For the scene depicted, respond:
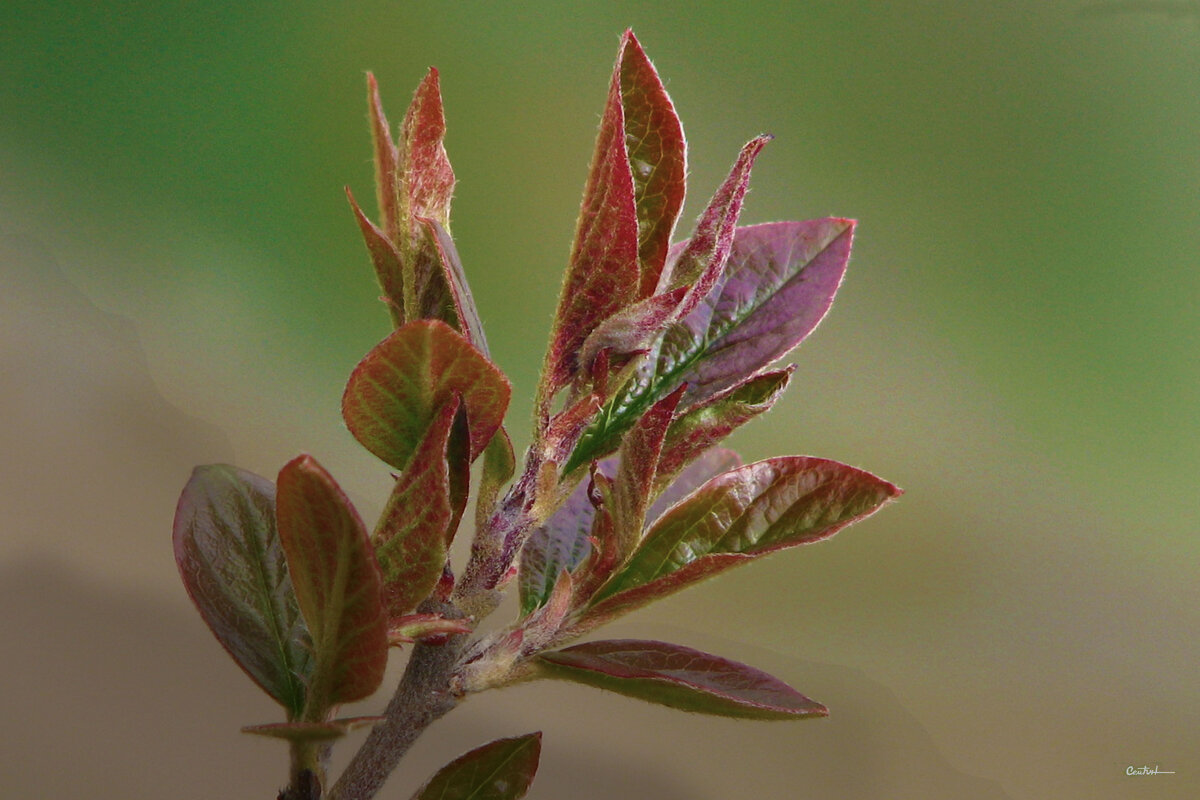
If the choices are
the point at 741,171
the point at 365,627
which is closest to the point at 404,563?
the point at 365,627

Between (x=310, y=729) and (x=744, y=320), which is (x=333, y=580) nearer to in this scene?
(x=310, y=729)

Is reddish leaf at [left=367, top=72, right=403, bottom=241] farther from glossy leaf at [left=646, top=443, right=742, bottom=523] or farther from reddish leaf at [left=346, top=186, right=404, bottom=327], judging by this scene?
glossy leaf at [left=646, top=443, right=742, bottom=523]

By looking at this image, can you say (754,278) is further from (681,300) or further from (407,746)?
(407,746)

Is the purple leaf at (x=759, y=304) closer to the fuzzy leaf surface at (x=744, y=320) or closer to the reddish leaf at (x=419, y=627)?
the fuzzy leaf surface at (x=744, y=320)

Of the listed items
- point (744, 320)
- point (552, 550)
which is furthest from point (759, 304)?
point (552, 550)

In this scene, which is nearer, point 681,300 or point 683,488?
point 681,300

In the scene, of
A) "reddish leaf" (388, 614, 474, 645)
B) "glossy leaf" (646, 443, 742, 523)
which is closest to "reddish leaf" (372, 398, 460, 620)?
"reddish leaf" (388, 614, 474, 645)
